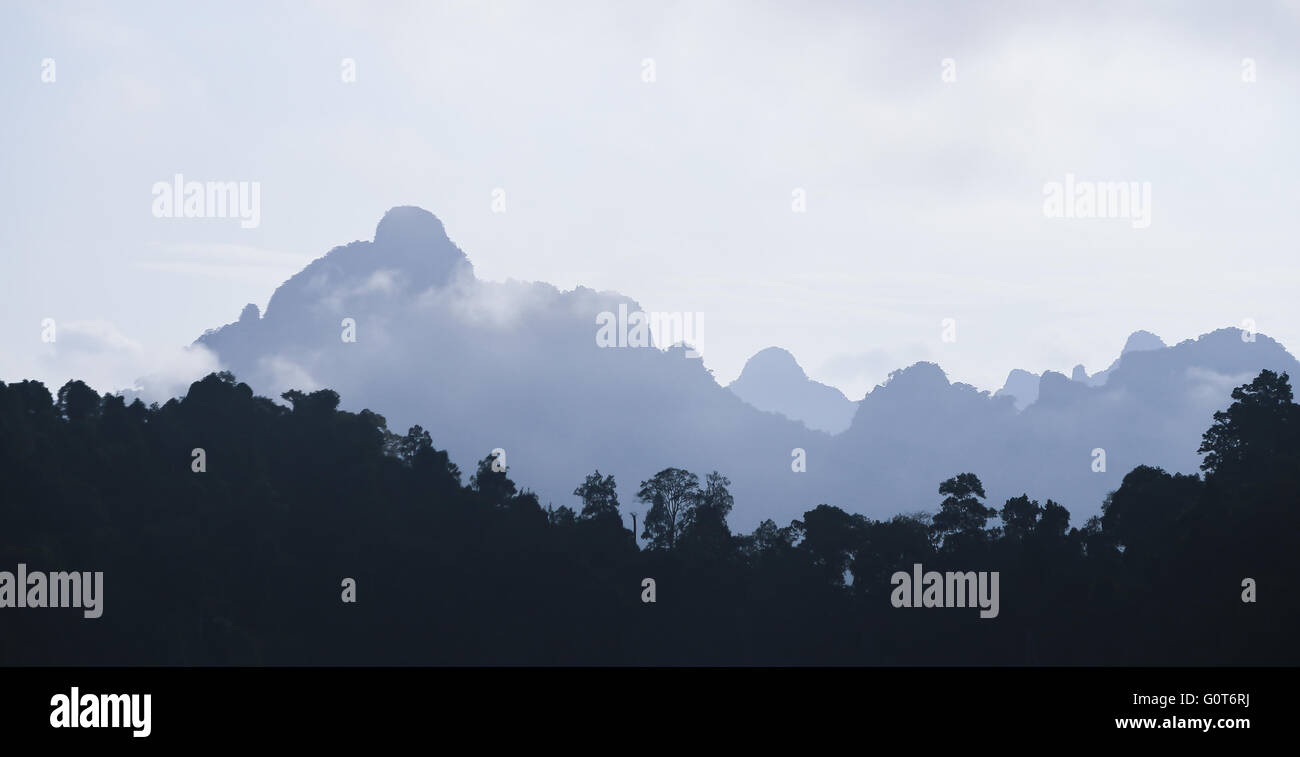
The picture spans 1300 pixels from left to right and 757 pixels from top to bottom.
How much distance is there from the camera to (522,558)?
9438 cm

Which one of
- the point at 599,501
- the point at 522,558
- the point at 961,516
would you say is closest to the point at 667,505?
the point at 599,501

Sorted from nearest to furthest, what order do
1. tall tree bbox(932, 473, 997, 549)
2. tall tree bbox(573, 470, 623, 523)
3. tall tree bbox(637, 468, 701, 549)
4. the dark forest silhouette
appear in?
the dark forest silhouette → tall tree bbox(932, 473, 997, 549) → tall tree bbox(573, 470, 623, 523) → tall tree bbox(637, 468, 701, 549)

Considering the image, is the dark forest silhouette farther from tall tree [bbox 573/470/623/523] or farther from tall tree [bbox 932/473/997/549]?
tall tree [bbox 573/470/623/523]

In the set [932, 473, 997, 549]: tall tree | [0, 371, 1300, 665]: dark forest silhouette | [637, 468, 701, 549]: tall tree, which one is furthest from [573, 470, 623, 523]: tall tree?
[932, 473, 997, 549]: tall tree

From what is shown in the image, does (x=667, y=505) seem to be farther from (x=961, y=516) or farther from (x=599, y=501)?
(x=961, y=516)

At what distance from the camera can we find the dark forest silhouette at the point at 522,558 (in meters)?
76.2

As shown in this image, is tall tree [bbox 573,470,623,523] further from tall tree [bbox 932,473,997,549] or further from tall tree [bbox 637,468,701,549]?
tall tree [bbox 932,473,997,549]

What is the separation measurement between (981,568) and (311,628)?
45335mm

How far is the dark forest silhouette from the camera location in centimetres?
7625

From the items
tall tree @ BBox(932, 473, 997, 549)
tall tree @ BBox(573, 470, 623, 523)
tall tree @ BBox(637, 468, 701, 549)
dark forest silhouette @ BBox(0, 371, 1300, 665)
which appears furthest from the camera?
tall tree @ BBox(637, 468, 701, 549)

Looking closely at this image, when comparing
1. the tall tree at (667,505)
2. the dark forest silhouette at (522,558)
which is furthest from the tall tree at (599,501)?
the tall tree at (667,505)

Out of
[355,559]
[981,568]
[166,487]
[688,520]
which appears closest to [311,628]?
[355,559]

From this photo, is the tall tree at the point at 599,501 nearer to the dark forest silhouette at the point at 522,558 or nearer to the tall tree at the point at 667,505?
the dark forest silhouette at the point at 522,558

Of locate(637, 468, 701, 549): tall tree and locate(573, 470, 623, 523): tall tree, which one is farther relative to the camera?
locate(637, 468, 701, 549): tall tree
